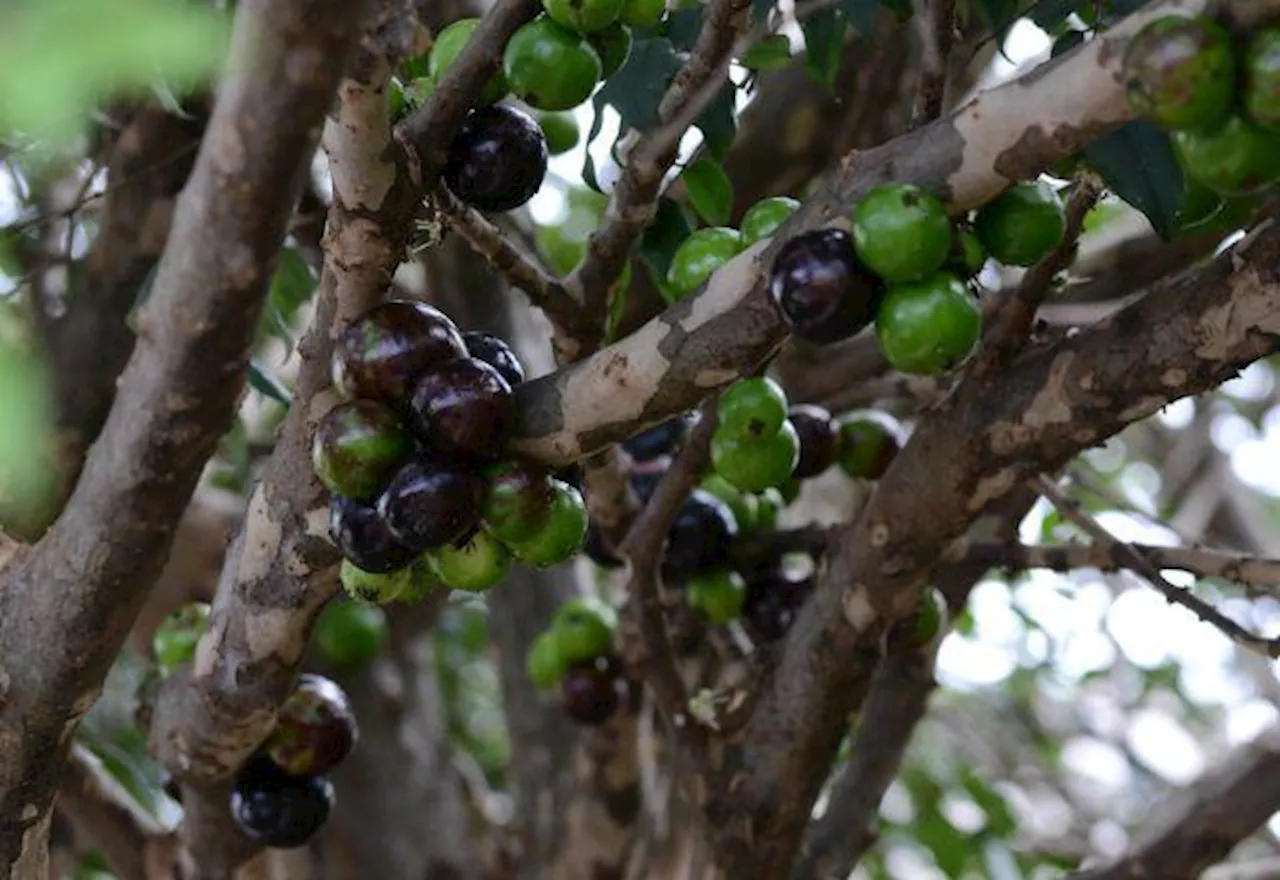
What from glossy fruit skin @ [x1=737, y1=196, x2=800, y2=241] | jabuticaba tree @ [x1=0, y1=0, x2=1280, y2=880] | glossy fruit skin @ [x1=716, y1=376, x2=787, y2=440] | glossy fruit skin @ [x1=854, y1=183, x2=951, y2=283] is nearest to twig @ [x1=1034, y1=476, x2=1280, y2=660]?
jabuticaba tree @ [x1=0, y1=0, x2=1280, y2=880]

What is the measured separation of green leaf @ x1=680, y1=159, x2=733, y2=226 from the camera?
Answer: 4.46ft

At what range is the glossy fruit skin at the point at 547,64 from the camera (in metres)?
1.09

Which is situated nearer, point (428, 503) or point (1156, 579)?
point (428, 503)

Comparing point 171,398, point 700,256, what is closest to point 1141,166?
point 700,256

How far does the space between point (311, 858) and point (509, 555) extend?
3.89 feet

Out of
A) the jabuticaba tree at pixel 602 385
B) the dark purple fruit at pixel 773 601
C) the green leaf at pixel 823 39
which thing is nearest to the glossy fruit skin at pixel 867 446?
the jabuticaba tree at pixel 602 385

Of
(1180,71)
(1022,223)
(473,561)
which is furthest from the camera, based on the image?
(473,561)

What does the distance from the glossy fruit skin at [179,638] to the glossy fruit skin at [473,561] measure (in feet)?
1.77

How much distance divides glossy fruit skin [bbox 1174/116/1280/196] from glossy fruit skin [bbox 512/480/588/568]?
496 mm

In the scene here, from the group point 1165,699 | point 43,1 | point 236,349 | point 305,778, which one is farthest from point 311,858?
point 1165,699

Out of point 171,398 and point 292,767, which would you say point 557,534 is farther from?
point 292,767

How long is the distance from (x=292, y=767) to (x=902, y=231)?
85cm

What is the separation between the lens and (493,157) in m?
1.09

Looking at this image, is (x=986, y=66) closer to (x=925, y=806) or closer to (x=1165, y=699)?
(x=925, y=806)
